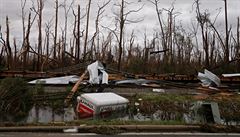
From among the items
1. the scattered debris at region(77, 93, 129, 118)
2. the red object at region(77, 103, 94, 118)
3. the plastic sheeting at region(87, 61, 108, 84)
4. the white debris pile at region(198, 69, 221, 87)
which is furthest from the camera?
the white debris pile at region(198, 69, 221, 87)

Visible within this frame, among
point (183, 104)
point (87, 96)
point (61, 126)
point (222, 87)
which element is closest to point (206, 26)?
point (222, 87)

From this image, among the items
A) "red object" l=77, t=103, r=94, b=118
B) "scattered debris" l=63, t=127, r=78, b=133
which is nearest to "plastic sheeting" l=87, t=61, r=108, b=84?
"red object" l=77, t=103, r=94, b=118

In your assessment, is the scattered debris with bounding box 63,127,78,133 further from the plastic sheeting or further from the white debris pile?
the white debris pile

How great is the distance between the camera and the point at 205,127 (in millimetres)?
7512

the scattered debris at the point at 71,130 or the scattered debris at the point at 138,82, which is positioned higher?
the scattered debris at the point at 138,82

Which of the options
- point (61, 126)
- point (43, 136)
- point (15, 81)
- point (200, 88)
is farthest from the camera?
point (200, 88)

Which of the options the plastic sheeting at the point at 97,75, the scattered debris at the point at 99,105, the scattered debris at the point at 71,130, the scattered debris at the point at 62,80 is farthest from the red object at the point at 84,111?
the scattered debris at the point at 62,80

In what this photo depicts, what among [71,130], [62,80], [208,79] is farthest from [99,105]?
[208,79]

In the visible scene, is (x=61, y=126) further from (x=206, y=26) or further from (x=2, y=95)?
(x=206, y=26)

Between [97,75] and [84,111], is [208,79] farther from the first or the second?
[84,111]

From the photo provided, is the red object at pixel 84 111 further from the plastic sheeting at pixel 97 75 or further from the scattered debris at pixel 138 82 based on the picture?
the scattered debris at pixel 138 82

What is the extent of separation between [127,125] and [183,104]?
3098mm

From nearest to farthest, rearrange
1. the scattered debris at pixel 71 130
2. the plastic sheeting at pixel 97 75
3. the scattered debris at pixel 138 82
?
the scattered debris at pixel 71 130, the plastic sheeting at pixel 97 75, the scattered debris at pixel 138 82

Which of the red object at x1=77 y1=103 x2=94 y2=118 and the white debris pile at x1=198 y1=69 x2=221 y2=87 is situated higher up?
the white debris pile at x1=198 y1=69 x2=221 y2=87
